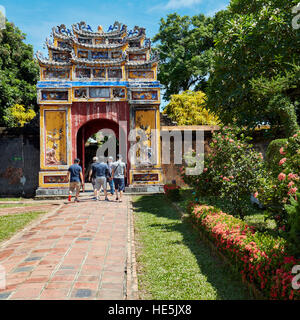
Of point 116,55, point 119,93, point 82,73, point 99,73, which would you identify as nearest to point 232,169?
point 119,93

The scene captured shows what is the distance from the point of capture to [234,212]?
7719 mm

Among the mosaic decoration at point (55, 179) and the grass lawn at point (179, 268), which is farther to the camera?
the mosaic decoration at point (55, 179)

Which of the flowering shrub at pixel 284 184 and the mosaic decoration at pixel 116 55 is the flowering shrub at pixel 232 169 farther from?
the mosaic decoration at pixel 116 55

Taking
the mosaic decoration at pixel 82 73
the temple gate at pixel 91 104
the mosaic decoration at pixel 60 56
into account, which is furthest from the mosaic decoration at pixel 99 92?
the mosaic decoration at pixel 60 56

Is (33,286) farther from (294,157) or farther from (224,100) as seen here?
(224,100)

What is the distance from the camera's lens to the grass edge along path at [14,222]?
7275 millimetres

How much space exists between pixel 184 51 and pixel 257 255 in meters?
28.2

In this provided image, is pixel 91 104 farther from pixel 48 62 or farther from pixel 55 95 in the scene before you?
pixel 48 62

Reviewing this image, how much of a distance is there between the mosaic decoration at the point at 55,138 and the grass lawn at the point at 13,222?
5.28 m

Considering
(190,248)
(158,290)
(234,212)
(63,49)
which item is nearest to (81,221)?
(190,248)

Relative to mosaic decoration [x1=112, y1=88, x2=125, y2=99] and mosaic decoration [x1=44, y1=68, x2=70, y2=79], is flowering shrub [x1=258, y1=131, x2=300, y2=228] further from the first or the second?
mosaic decoration [x1=44, y1=68, x2=70, y2=79]

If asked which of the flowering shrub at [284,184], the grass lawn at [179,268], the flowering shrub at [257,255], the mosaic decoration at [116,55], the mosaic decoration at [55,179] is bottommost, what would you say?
the grass lawn at [179,268]

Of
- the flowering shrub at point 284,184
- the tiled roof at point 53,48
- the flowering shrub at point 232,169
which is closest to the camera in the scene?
the flowering shrub at point 284,184

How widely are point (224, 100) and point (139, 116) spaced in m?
5.48
